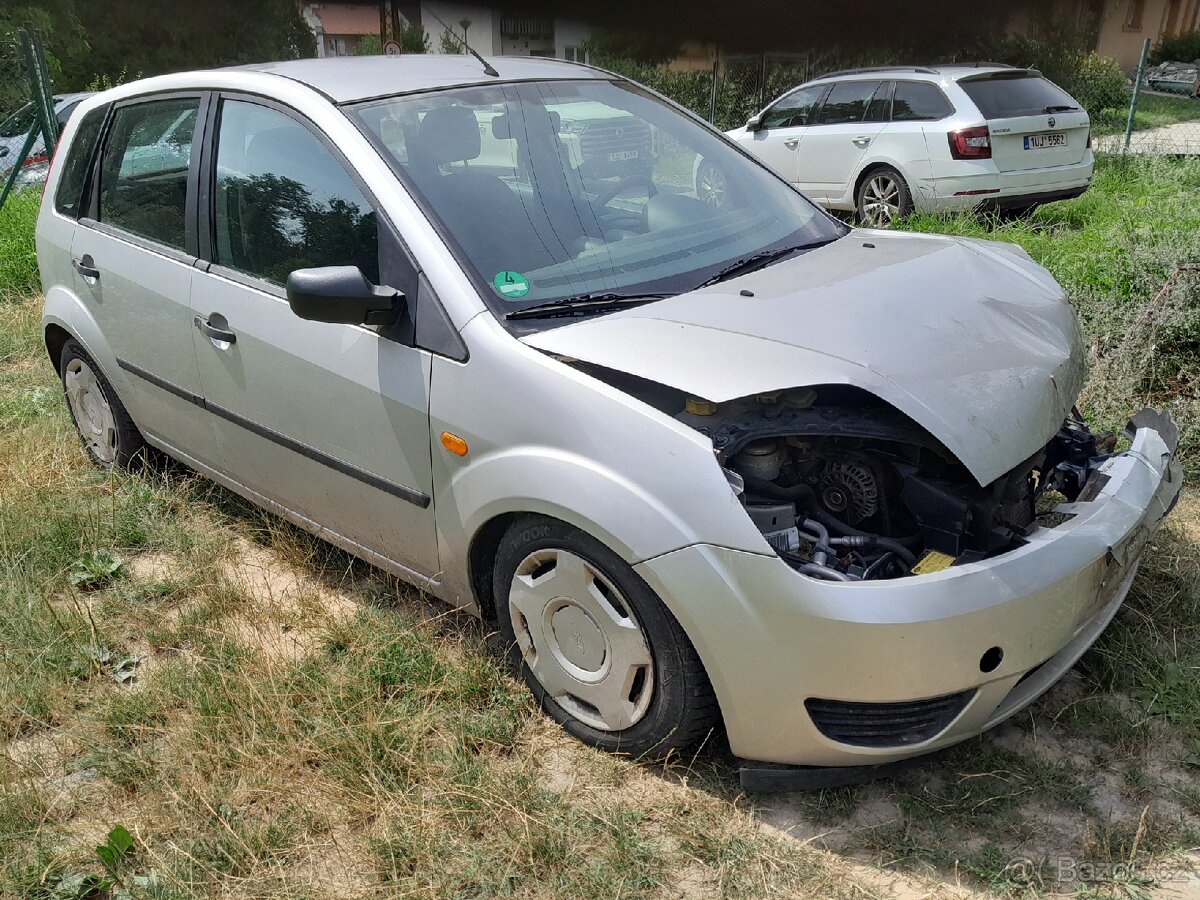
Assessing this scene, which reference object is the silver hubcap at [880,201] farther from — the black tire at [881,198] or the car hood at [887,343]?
the car hood at [887,343]

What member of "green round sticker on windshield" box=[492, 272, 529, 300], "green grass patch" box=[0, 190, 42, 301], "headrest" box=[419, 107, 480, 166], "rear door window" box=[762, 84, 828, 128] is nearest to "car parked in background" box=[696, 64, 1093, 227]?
"rear door window" box=[762, 84, 828, 128]

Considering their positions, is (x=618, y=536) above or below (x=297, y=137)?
below

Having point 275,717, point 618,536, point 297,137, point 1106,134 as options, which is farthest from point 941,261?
point 1106,134

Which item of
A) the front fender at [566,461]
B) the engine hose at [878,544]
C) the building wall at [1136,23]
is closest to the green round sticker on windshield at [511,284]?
the front fender at [566,461]

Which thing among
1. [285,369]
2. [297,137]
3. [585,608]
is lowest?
[585,608]

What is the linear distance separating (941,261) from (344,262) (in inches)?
68.0

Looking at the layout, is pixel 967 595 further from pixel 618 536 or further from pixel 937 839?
pixel 618 536

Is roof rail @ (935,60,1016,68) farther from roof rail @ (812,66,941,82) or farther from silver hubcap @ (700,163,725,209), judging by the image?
silver hubcap @ (700,163,725,209)

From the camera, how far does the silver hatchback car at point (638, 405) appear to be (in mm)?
2230

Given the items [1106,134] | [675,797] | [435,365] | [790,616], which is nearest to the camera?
[790,616]

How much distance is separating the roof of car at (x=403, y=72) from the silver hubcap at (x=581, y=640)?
1.56m

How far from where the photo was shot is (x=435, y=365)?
2643 millimetres

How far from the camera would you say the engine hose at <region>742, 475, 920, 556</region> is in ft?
8.20

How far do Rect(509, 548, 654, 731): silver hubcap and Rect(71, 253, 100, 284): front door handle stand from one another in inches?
91.3
